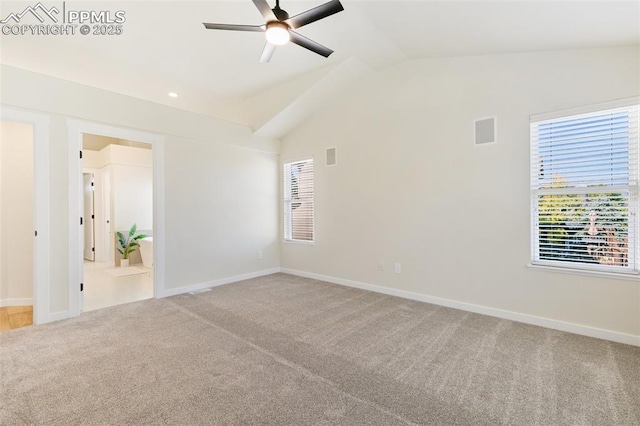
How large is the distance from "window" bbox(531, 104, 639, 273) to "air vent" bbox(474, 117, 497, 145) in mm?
371

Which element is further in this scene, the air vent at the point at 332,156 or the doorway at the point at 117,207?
the doorway at the point at 117,207

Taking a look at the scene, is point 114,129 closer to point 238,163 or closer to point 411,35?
point 238,163

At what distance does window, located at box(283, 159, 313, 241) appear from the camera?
215 inches

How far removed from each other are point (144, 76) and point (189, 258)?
2760 mm

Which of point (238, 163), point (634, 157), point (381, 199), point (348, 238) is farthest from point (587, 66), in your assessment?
point (238, 163)

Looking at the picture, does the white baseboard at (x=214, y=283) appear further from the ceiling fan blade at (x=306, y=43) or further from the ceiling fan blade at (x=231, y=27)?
the ceiling fan blade at (x=306, y=43)

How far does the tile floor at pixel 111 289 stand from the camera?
160 inches

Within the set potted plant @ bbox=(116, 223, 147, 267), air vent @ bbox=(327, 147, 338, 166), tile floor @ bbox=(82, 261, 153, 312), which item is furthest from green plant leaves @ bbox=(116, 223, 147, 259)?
air vent @ bbox=(327, 147, 338, 166)

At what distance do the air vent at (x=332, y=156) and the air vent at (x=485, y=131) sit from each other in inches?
85.6

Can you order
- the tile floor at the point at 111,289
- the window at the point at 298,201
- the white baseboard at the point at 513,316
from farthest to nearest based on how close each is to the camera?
the window at the point at 298,201, the tile floor at the point at 111,289, the white baseboard at the point at 513,316

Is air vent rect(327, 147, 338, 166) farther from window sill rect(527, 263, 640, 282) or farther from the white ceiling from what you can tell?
window sill rect(527, 263, 640, 282)

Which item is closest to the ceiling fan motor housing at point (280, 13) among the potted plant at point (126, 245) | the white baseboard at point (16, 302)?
the white baseboard at point (16, 302)

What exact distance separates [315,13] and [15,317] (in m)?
4.85

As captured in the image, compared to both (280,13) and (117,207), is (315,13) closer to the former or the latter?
(280,13)
